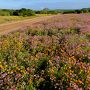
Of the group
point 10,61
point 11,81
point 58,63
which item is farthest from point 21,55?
point 11,81

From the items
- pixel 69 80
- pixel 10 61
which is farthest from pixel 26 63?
pixel 69 80

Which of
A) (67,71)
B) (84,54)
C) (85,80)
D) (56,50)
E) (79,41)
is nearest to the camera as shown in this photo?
(85,80)

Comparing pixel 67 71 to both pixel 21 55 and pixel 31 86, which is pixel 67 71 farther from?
pixel 21 55

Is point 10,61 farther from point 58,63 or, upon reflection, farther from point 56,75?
point 56,75

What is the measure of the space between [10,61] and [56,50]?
2100mm

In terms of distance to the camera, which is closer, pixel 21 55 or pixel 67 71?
pixel 67 71

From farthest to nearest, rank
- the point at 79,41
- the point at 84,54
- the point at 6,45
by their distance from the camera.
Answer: the point at 79,41 → the point at 6,45 → the point at 84,54

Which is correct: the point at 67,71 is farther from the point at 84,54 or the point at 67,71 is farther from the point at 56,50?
the point at 56,50

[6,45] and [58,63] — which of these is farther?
[6,45]

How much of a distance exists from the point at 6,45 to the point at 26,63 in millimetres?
2826

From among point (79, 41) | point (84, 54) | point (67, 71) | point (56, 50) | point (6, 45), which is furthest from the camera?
point (79, 41)

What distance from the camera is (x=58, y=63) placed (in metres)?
9.62

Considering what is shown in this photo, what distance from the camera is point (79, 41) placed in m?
13.5

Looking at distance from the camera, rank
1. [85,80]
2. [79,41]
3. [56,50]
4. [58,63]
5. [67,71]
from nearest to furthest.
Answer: [85,80], [67,71], [58,63], [56,50], [79,41]
